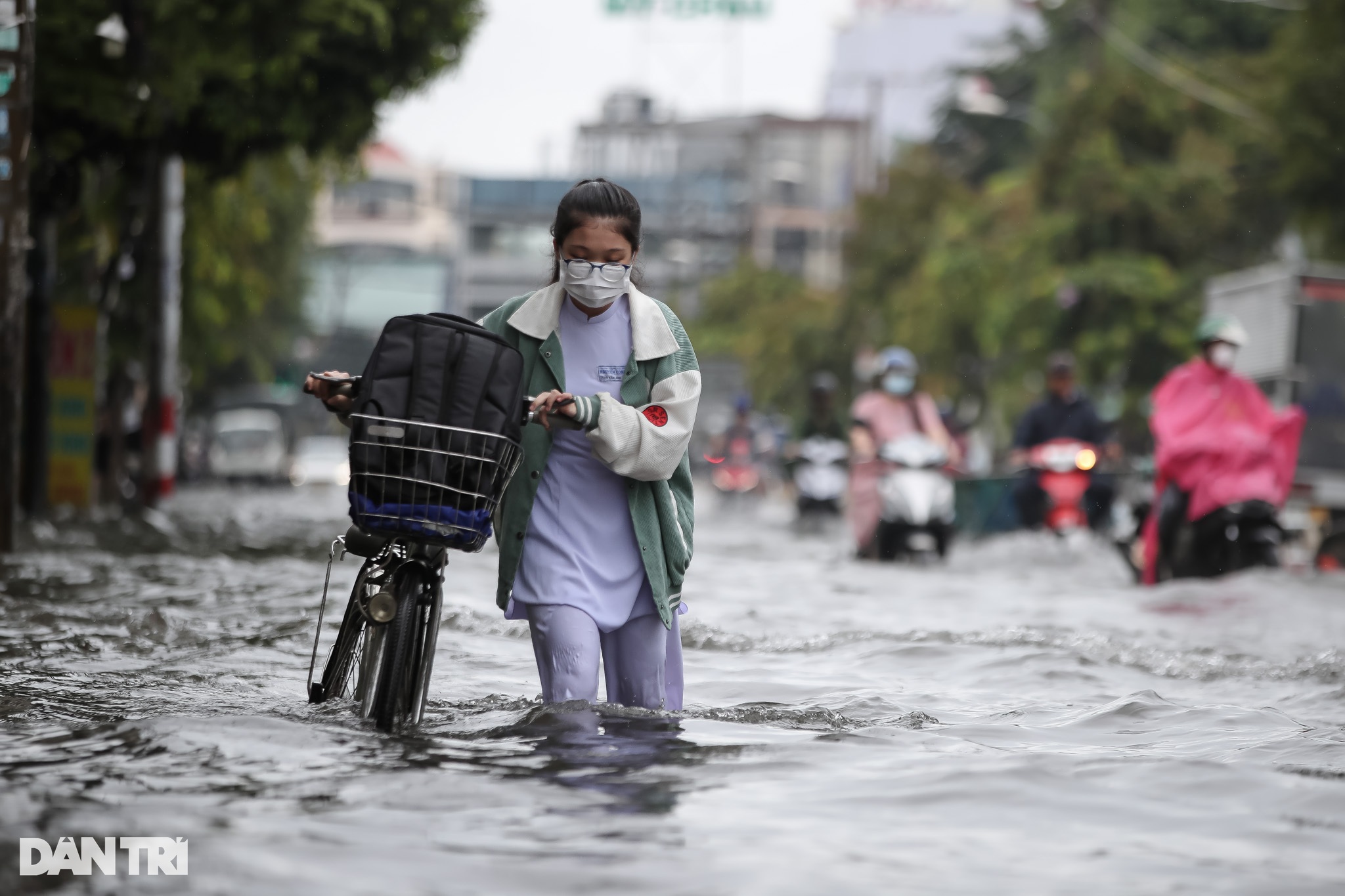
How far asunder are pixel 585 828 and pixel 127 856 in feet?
3.10

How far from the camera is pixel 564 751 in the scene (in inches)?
202

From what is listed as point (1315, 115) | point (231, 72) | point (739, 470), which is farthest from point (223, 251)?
point (739, 470)

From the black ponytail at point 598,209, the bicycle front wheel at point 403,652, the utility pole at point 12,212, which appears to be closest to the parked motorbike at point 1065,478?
the utility pole at point 12,212

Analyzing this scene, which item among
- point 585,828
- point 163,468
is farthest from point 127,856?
point 163,468

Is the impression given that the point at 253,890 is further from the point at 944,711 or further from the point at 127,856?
the point at 944,711

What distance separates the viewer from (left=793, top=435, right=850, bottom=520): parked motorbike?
23.5 meters

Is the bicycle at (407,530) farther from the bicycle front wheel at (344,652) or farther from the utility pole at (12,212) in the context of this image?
the utility pole at (12,212)

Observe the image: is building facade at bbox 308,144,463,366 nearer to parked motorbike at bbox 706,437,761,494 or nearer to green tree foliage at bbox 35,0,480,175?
parked motorbike at bbox 706,437,761,494

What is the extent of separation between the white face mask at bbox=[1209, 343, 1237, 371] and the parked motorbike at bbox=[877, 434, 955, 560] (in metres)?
3.42

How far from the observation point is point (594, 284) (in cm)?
507

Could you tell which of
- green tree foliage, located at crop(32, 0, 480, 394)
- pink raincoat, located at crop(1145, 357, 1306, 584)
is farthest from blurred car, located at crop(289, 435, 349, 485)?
pink raincoat, located at crop(1145, 357, 1306, 584)

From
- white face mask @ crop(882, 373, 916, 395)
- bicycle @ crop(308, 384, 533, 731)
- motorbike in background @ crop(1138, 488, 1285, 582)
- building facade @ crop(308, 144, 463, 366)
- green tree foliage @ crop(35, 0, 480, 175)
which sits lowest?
motorbike in background @ crop(1138, 488, 1285, 582)

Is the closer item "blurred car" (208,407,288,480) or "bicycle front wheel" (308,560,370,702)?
"bicycle front wheel" (308,560,370,702)

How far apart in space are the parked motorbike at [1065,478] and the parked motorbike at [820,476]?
301 inches
